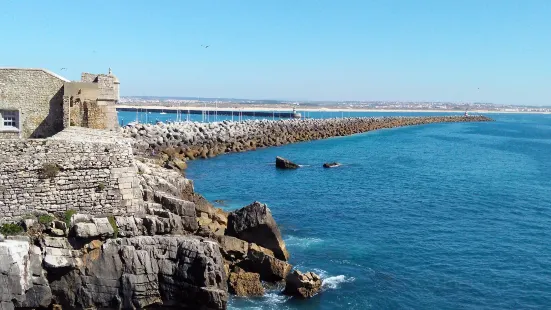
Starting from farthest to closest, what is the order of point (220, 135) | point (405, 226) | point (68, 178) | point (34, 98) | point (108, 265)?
point (220, 135), point (405, 226), point (34, 98), point (68, 178), point (108, 265)

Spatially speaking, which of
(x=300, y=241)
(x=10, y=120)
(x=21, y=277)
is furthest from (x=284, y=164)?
(x=21, y=277)

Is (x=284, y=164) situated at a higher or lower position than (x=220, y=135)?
lower

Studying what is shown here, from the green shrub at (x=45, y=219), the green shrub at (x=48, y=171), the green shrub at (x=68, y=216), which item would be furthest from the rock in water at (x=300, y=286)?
the green shrub at (x=48, y=171)

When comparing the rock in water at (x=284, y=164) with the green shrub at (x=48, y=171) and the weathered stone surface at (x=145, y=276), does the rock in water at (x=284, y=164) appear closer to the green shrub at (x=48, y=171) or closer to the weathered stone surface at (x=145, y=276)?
the weathered stone surface at (x=145, y=276)

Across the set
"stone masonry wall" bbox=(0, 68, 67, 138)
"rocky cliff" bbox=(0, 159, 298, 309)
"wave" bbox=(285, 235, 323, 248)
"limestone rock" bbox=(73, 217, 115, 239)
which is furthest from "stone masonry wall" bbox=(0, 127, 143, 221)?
"wave" bbox=(285, 235, 323, 248)

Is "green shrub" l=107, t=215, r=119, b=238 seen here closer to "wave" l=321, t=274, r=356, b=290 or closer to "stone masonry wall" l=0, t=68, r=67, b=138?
"stone masonry wall" l=0, t=68, r=67, b=138

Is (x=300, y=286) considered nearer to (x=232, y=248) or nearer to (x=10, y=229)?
(x=232, y=248)
